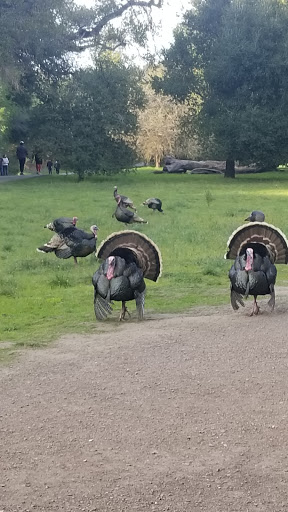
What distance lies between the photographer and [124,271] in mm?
8656

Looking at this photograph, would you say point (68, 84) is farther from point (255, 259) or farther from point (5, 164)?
point (255, 259)

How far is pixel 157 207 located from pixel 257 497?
1768 cm

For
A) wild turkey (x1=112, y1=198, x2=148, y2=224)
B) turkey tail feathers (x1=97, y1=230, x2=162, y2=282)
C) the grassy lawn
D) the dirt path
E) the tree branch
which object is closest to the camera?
the dirt path

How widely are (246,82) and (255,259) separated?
3407cm

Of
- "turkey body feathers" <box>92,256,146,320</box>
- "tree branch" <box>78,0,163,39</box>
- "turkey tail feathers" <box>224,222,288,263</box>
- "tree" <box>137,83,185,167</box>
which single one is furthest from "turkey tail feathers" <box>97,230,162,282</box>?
"tree" <box>137,83,185,167</box>

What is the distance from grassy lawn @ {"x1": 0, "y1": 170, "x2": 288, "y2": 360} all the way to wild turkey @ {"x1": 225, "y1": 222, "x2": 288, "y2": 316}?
1030 mm

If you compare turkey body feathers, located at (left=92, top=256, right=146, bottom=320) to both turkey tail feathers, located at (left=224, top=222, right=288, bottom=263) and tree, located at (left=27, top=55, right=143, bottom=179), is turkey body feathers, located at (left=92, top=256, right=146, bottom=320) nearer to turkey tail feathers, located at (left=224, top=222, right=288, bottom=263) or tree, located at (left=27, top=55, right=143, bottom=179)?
turkey tail feathers, located at (left=224, top=222, right=288, bottom=263)

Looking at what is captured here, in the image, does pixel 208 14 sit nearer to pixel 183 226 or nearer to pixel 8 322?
pixel 183 226

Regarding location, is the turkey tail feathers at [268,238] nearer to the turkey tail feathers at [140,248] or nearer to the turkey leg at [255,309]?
the turkey leg at [255,309]

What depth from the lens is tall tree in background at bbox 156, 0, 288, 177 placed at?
39.7m

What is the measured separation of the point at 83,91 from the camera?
40.4m

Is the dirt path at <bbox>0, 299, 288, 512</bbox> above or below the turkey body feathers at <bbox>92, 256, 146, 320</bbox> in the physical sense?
below

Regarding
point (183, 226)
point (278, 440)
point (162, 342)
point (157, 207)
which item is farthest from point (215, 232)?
point (278, 440)

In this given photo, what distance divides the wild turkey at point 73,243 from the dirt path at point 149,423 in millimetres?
5073
